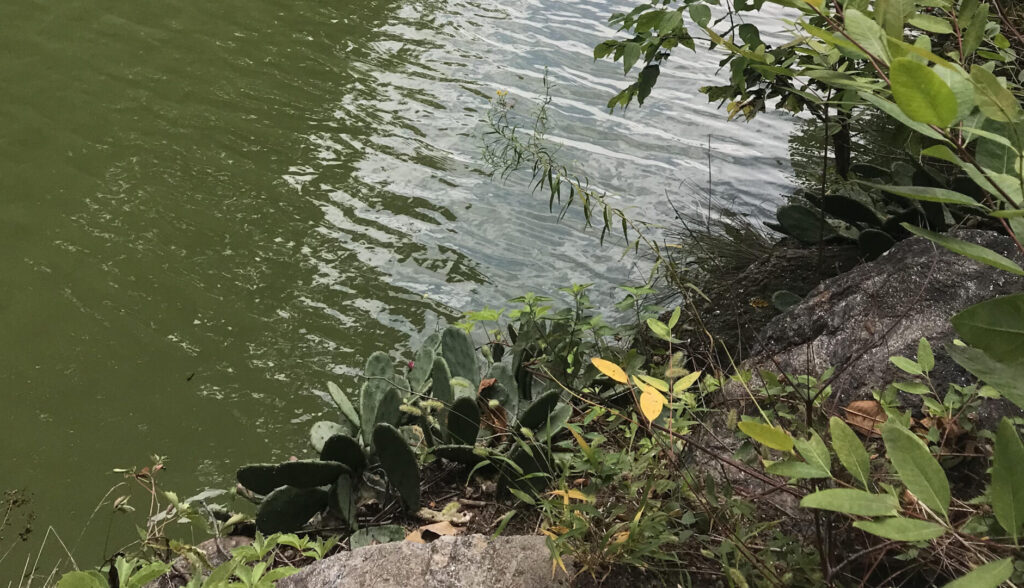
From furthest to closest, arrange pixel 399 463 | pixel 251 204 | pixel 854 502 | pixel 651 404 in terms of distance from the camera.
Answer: pixel 251 204
pixel 399 463
pixel 651 404
pixel 854 502

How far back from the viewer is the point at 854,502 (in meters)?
0.74

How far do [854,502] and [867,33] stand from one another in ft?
1.46

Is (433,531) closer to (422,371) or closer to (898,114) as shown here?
(422,371)

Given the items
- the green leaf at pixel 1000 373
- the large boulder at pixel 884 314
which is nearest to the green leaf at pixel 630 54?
the large boulder at pixel 884 314

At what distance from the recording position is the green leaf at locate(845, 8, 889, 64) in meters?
0.71

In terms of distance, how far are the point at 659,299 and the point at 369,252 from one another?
5.26 feet

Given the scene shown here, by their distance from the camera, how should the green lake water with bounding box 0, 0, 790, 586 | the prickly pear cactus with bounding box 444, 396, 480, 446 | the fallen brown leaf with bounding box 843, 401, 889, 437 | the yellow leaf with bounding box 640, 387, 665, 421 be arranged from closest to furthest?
the yellow leaf with bounding box 640, 387, 665, 421
the fallen brown leaf with bounding box 843, 401, 889, 437
the prickly pear cactus with bounding box 444, 396, 480, 446
the green lake water with bounding box 0, 0, 790, 586

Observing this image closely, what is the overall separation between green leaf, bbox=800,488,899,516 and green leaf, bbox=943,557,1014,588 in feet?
0.30

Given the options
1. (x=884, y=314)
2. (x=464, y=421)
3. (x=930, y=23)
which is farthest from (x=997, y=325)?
(x=464, y=421)

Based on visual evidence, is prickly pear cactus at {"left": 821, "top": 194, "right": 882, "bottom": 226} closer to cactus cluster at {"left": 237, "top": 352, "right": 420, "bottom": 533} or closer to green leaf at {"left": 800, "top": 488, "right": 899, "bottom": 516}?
cactus cluster at {"left": 237, "top": 352, "right": 420, "bottom": 533}

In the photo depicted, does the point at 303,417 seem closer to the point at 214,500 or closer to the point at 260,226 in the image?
the point at 214,500

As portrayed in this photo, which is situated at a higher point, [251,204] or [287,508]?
[251,204]

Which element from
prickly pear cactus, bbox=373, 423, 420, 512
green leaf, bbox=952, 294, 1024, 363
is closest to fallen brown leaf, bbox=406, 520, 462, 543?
prickly pear cactus, bbox=373, 423, 420, 512

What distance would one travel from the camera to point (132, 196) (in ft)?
14.7
